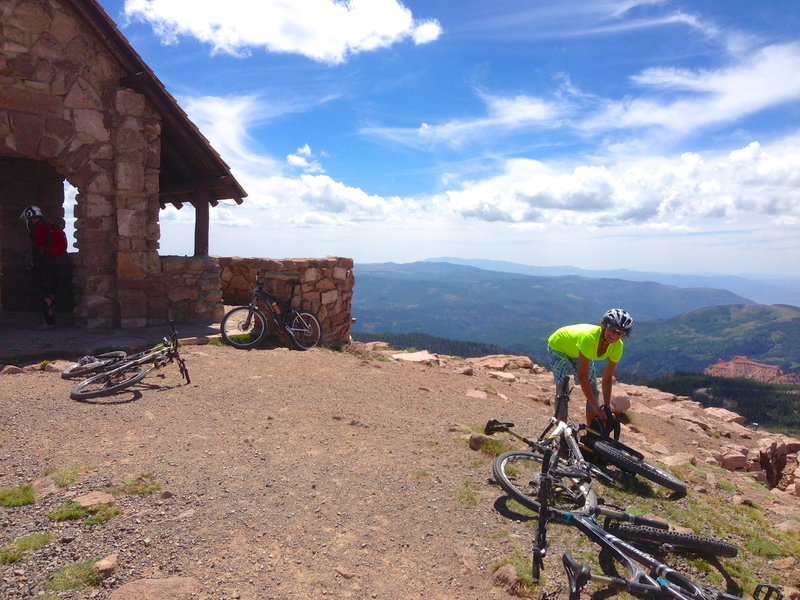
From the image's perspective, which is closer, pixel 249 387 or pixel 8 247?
pixel 249 387

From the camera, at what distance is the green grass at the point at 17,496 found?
156 inches

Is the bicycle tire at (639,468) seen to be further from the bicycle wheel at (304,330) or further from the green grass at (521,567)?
the bicycle wheel at (304,330)

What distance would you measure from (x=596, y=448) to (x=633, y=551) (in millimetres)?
2267

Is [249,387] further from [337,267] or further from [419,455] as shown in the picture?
[337,267]

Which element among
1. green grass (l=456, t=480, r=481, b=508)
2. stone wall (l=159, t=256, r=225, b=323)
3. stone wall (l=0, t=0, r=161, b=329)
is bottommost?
green grass (l=456, t=480, r=481, b=508)

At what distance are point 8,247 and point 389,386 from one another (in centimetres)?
1027

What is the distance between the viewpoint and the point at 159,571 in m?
3.37

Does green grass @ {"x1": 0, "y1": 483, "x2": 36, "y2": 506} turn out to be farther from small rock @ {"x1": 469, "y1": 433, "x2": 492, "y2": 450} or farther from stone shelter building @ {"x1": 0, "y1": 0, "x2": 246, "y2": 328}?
stone shelter building @ {"x1": 0, "y1": 0, "x2": 246, "y2": 328}

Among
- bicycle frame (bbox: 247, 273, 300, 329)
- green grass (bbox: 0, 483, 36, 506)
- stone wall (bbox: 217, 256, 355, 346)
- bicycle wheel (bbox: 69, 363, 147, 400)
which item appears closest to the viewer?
green grass (bbox: 0, 483, 36, 506)

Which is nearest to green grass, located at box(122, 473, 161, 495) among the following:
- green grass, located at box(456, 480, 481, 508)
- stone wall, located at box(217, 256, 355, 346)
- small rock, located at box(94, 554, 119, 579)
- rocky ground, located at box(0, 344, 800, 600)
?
rocky ground, located at box(0, 344, 800, 600)

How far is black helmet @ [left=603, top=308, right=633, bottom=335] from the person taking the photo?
547cm

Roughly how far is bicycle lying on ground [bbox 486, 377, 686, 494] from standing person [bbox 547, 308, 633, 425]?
186mm

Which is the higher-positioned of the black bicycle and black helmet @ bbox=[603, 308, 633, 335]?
black helmet @ bbox=[603, 308, 633, 335]

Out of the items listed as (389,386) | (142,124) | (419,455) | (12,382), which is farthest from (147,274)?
(419,455)
